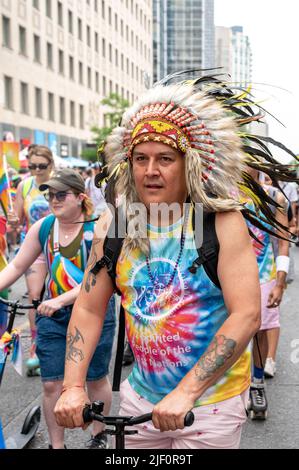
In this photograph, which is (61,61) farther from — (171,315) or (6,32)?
(171,315)

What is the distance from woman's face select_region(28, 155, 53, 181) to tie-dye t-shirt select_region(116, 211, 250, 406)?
12.8ft

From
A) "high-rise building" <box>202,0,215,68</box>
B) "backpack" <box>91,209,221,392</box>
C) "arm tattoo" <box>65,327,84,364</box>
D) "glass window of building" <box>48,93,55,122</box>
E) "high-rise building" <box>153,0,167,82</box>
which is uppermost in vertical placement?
"high-rise building" <box>202,0,215,68</box>

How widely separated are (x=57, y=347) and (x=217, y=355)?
1823 millimetres

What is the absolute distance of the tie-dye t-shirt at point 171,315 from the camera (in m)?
2.26

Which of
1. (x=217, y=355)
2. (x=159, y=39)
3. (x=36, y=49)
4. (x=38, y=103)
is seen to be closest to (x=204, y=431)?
(x=217, y=355)

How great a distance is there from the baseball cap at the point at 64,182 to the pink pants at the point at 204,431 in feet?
6.12

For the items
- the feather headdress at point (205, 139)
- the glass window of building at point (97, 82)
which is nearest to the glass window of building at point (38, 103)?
the glass window of building at point (97, 82)

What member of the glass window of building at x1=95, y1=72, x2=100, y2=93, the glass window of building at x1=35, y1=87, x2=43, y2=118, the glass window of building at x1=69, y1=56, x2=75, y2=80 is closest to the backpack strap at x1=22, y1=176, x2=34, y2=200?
the glass window of building at x1=35, y1=87, x2=43, y2=118

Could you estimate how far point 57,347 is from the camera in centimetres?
379

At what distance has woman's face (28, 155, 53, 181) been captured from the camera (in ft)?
19.9

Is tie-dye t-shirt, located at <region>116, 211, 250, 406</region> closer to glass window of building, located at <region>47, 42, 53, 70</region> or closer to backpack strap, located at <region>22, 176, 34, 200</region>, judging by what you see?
backpack strap, located at <region>22, 176, 34, 200</region>
